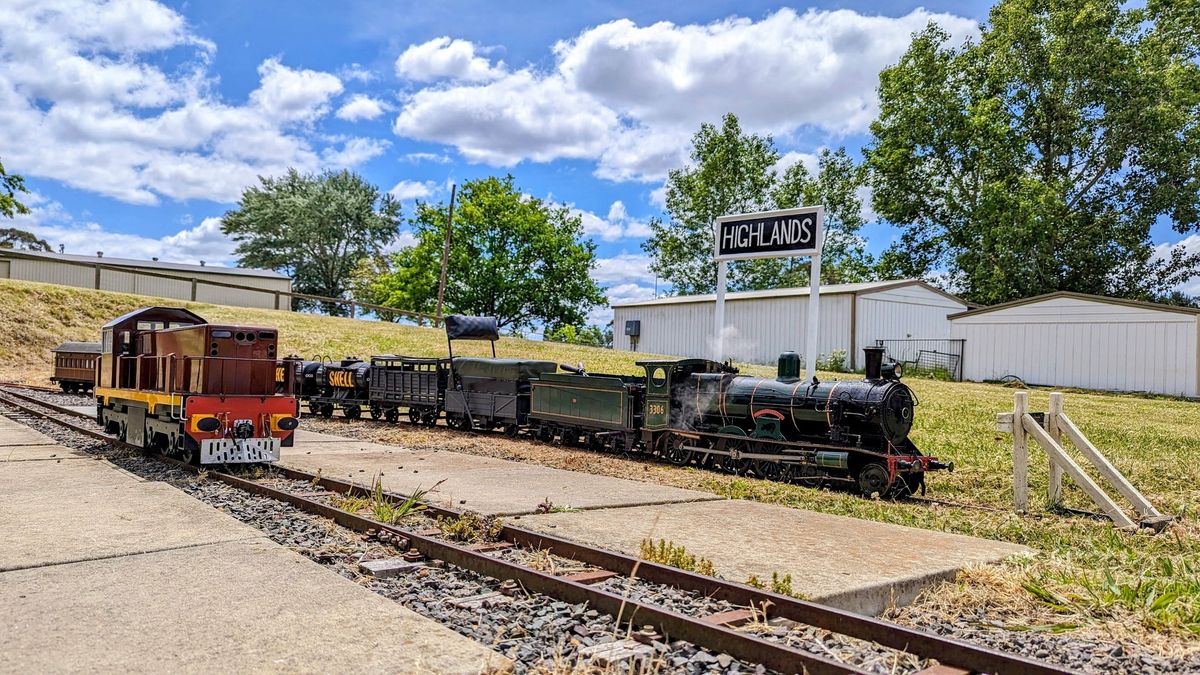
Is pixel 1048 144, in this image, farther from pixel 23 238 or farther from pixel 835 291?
pixel 23 238

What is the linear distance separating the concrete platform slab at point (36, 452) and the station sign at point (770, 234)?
11370 mm

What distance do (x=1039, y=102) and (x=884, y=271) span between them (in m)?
11.1

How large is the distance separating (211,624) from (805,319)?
30.3 meters

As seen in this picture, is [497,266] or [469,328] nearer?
[469,328]

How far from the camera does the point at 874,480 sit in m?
10.6

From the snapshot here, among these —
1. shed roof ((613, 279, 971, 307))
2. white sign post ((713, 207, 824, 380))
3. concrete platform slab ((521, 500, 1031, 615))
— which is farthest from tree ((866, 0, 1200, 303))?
concrete platform slab ((521, 500, 1031, 615))

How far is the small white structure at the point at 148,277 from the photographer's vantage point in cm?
3922

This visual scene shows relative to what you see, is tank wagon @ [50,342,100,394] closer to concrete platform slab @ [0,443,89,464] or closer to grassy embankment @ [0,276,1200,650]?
grassy embankment @ [0,276,1200,650]

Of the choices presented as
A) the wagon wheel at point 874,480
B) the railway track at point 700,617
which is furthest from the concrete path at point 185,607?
the wagon wheel at point 874,480

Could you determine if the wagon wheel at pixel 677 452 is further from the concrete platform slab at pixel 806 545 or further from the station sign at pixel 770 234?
the station sign at pixel 770 234

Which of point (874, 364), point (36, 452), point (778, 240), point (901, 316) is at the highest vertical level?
point (778, 240)

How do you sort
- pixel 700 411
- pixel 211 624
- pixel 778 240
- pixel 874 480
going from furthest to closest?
1. pixel 778 240
2. pixel 700 411
3. pixel 874 480
4. pixel 211 624

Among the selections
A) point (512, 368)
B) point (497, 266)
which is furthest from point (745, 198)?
point (512, 368)

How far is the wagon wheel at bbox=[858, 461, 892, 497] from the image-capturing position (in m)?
10.5
